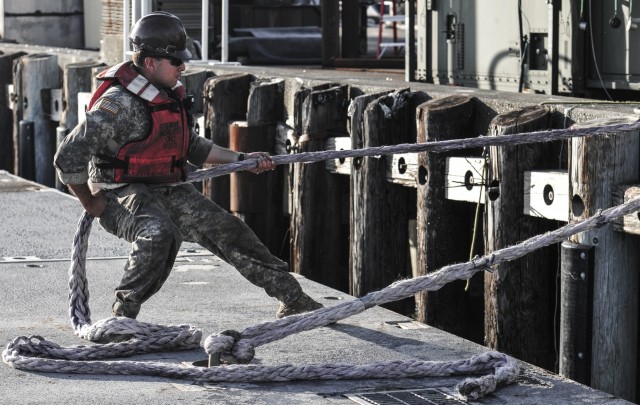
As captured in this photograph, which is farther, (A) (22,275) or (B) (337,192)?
(B) (337,192)

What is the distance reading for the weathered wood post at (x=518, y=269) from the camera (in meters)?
7.74

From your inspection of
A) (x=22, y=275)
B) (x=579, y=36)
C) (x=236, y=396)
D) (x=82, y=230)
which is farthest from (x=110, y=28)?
(x=236, y=396)

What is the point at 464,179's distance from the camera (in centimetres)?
836

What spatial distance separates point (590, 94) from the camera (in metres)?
11.6

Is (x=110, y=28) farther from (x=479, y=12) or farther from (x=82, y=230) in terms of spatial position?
(x=82, y=230)

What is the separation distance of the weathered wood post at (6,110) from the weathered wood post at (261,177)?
680 cm

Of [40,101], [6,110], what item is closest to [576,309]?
[40,101]

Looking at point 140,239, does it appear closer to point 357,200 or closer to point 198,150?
point 198,150

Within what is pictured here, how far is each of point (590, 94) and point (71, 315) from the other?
6183 millimetres

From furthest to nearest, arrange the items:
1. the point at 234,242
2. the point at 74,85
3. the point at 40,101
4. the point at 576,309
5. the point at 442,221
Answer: the point at 40,101 → the point at 74,85 → the point at 442,221 → the point at 576,309 → the point at 234,242

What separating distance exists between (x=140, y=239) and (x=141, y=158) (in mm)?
400

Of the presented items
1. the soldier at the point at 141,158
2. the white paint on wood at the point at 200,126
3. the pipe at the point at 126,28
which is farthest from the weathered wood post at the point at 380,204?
the pipe at the point at 126,28

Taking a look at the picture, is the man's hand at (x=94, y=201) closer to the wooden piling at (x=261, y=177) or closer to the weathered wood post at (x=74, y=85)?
the wooden piling at (x=261, y=177)

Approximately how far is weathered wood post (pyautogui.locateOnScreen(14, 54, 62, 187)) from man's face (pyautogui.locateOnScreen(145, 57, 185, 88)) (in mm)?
9562
